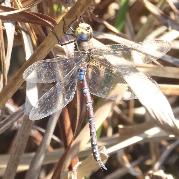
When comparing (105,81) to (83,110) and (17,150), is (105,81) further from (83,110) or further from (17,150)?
(17,150)

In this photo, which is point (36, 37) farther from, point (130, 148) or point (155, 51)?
point (130, 148)

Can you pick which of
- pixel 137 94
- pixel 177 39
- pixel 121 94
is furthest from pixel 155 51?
pixel 177 39

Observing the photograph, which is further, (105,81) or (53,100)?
(105,81)

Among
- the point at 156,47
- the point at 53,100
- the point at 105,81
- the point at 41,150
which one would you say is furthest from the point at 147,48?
the point at 41,150

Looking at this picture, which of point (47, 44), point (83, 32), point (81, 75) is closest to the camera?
point (47, 44)

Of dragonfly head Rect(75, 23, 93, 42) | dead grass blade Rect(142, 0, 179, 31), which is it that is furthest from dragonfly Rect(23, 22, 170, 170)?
dead grass blade Rect(142, 0, 179, 31)

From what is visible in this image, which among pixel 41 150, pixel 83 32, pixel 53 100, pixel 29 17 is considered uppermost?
pixel 29 17

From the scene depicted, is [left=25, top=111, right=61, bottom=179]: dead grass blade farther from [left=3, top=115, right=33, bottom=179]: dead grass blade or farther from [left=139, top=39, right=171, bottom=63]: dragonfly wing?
[left=139, top=39, right=171, bottom=63]: dragonfly wing

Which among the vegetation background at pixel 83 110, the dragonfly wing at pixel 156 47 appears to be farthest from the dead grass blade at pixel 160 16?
the dragonfly wing at pixel 156 47
